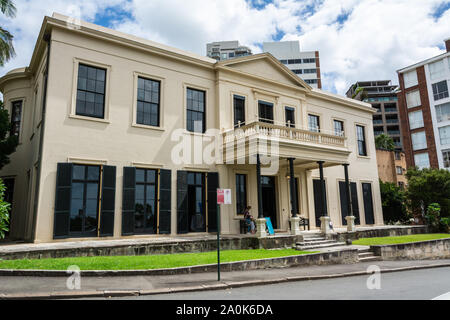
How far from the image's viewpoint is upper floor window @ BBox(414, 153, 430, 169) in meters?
39.0

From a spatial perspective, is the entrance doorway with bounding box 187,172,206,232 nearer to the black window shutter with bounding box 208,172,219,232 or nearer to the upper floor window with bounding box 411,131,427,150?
the black window shutter with bounding box 208,172,219,232

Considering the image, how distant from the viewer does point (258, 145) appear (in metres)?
14.4

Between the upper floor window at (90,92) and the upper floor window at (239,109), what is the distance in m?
6.60

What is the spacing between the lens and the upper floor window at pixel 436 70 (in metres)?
38.0

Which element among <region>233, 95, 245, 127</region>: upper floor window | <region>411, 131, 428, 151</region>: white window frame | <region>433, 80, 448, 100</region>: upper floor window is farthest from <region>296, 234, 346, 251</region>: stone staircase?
<region>433, 80, 448, 100</region>: upper floor window

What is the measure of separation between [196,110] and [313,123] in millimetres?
8559

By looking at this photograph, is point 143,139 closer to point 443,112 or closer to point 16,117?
point 16,117

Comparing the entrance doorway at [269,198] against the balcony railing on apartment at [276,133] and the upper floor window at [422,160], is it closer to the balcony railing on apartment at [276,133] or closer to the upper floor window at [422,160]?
the balcony railing on apartment at [276,133]

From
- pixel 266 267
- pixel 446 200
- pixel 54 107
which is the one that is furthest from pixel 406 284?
pixel 446 200

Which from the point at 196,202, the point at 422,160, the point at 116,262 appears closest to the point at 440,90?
the point at 422,160

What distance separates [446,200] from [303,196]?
1049 cm

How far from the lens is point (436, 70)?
3847cm

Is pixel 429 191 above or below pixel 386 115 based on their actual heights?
below
